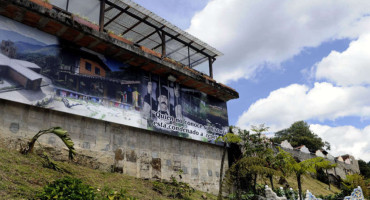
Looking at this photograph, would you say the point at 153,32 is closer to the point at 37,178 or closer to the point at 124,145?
the point at 124,145

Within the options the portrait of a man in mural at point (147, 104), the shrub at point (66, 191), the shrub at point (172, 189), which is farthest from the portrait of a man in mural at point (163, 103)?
the shrub at point (66, 191)

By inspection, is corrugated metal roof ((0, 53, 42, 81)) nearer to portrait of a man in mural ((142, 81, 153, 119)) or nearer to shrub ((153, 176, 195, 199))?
portrait of a man in mural ((142, 81, 153, 119))

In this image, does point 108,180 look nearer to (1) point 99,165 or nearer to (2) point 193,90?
(1) point 99,165

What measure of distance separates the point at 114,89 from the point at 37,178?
702 centimetres

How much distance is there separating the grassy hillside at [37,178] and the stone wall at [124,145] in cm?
99

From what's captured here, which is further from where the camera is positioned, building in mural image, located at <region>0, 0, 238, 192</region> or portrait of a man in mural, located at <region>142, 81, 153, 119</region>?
portrait of a man in mural, located at <region>142, 81, 153, 119</region>

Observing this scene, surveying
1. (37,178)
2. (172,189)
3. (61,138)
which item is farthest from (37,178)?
(172,189)

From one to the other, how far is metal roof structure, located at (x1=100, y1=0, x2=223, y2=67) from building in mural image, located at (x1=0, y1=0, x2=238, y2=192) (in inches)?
2.8

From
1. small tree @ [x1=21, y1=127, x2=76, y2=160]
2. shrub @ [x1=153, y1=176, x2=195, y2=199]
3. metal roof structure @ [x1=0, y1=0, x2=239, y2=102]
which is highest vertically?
metal roof structure @ [x1=0, y1=0, x2=239, y2=102]

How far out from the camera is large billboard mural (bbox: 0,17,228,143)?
13.1m

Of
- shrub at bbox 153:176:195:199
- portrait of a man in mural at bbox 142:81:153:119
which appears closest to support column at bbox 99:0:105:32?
portrait of a man in mural at bbox 142:81:153:119

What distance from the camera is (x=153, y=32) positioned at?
2116 cm

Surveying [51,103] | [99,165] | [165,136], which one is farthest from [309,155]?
[51,103]

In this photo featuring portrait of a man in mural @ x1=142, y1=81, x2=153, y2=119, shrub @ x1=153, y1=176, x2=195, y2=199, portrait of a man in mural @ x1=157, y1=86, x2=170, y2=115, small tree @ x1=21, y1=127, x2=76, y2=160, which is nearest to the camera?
small tree @ x1=21, y1=127, x2=76, y2=160
